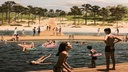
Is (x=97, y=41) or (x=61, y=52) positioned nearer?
(x=61, y=52)

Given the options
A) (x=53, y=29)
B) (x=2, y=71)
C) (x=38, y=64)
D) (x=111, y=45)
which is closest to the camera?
(x=111, y=45)

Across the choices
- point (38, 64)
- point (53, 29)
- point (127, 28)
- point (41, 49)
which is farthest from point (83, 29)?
point (38, 64)

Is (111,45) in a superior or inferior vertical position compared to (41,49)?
superior

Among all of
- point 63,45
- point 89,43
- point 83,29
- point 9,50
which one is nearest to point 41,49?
point 9,50

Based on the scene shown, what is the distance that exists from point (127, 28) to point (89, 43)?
114048 mm

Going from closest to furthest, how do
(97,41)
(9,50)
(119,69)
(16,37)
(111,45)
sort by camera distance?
(111,45)
(119,69)
(9,50)
(16,37)
(97,41)

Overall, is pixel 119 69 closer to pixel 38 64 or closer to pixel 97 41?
pixel 38 64

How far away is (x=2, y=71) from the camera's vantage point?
28.6 meters

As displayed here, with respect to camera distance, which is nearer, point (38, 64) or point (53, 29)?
point (38, 64)

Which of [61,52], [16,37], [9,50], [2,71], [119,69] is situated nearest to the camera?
[61,52]

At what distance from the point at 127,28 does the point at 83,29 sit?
25.2 meters

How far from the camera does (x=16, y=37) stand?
59375mm

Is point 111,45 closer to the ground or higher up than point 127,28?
higher up

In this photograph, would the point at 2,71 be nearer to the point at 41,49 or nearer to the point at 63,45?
the point at 63,45
